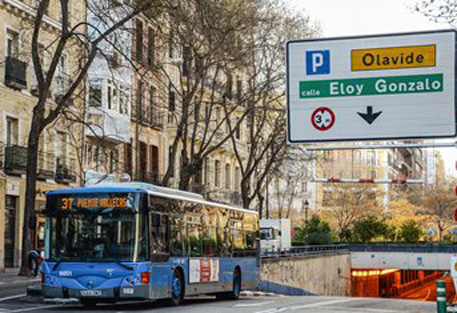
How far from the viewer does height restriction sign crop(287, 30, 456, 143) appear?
1831 centimetres

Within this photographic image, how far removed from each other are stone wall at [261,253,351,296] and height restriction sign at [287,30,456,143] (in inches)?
1185

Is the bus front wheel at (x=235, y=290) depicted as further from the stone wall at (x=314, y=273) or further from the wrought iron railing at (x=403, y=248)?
the wrought iron railing at (x=403, y=248)

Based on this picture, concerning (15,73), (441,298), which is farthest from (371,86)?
(15,73)

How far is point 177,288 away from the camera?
25.3 m

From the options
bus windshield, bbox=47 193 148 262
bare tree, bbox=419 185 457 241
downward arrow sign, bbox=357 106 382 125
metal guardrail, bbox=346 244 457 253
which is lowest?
bus windshield, bbox=47 193 148 262

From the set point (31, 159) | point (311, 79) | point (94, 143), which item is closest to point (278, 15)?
point (94, 143)

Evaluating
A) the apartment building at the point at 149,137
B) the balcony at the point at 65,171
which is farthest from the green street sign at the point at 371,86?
the apartment building at the point at 149,137

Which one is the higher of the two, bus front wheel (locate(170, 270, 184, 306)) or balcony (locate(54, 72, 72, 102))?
balcony (locate(54, 72, 72, 102))

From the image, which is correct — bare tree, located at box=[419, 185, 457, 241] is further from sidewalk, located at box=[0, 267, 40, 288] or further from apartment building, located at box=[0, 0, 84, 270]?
sidewalk, located at box=[0, 267, 40, 288]

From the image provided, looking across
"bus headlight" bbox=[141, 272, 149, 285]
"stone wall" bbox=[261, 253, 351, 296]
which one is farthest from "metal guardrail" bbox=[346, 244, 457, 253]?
"bus headlight" bbox=[141, 272, 149, 285]

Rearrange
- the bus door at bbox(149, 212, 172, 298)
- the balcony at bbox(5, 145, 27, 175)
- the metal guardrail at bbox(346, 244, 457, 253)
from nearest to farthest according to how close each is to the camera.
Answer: the bus door at bbox(149, 212, 172, 298) → the balcony at bbox(5, 145, 27, 175) → the metal guardrail at bbox(346, 244, 457, 253)

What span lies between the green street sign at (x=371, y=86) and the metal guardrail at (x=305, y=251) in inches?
1292

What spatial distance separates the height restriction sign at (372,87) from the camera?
721 inches

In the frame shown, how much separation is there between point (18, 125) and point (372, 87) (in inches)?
1070
